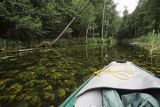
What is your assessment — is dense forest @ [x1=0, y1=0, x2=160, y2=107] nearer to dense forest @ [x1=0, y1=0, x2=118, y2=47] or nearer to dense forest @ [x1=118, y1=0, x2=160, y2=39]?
dense forest @ [x1=0, y1=0, x2=118, y2=47]

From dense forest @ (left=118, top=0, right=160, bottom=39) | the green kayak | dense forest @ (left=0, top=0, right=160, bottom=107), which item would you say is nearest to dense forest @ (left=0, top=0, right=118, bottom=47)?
dense forest @ (left=0, top=0, right=160, bottom=107)

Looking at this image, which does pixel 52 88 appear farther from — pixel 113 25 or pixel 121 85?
pixel 113 25

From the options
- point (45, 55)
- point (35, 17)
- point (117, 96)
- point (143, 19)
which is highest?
point (143, 19)

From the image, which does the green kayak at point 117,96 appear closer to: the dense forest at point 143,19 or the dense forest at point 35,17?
Result: the dense forest at point 143,19

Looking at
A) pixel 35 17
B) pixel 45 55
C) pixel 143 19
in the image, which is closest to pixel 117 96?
pixel 45 55

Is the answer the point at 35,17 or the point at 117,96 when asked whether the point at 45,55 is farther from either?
the point at 117,96

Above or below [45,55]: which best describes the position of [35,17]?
above

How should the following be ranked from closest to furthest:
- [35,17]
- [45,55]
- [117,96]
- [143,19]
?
[117,96] < [45,55] < [35,17] < [143,19]

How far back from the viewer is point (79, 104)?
1.71m

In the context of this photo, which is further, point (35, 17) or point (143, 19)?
point (143, 19)

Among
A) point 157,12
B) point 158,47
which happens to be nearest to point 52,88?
point 158,47

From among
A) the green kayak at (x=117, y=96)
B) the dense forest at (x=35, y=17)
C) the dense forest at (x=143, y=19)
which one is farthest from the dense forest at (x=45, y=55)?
the green kayak at (x=117, y=96)

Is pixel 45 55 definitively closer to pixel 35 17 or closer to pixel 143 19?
pixel 35 17

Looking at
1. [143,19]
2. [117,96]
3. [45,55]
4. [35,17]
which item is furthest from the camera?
[143,19]
